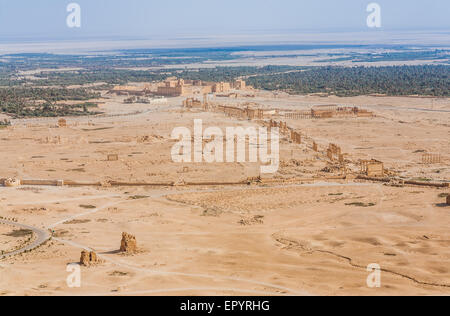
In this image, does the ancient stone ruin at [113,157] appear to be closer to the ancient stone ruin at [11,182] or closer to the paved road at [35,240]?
the ancient stone ruin at [11,182]

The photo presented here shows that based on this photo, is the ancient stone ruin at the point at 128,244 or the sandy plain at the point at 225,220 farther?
the ancient stone ruin at the point at 128,244

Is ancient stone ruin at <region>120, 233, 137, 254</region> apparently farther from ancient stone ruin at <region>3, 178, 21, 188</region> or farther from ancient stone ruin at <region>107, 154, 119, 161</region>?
ancient stone ruin at <region>107, 154, 119, 161</region>

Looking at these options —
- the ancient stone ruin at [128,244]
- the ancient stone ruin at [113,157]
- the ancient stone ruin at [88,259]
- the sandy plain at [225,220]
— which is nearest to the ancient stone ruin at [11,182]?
the sandy plain at [225,220]

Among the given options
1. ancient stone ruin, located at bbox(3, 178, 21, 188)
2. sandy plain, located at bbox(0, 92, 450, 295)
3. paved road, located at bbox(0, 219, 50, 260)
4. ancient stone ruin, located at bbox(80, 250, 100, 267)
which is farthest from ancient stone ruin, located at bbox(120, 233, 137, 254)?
ancient stone ruin, located at bbox(3, 178, 21, 188)

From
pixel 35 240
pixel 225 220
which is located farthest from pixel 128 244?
pixel 225 220

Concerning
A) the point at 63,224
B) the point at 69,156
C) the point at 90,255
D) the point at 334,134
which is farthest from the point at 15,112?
the point at 90,255

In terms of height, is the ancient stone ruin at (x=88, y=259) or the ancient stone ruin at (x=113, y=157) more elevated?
the ancient stone ruin at (x=113, y=157)
